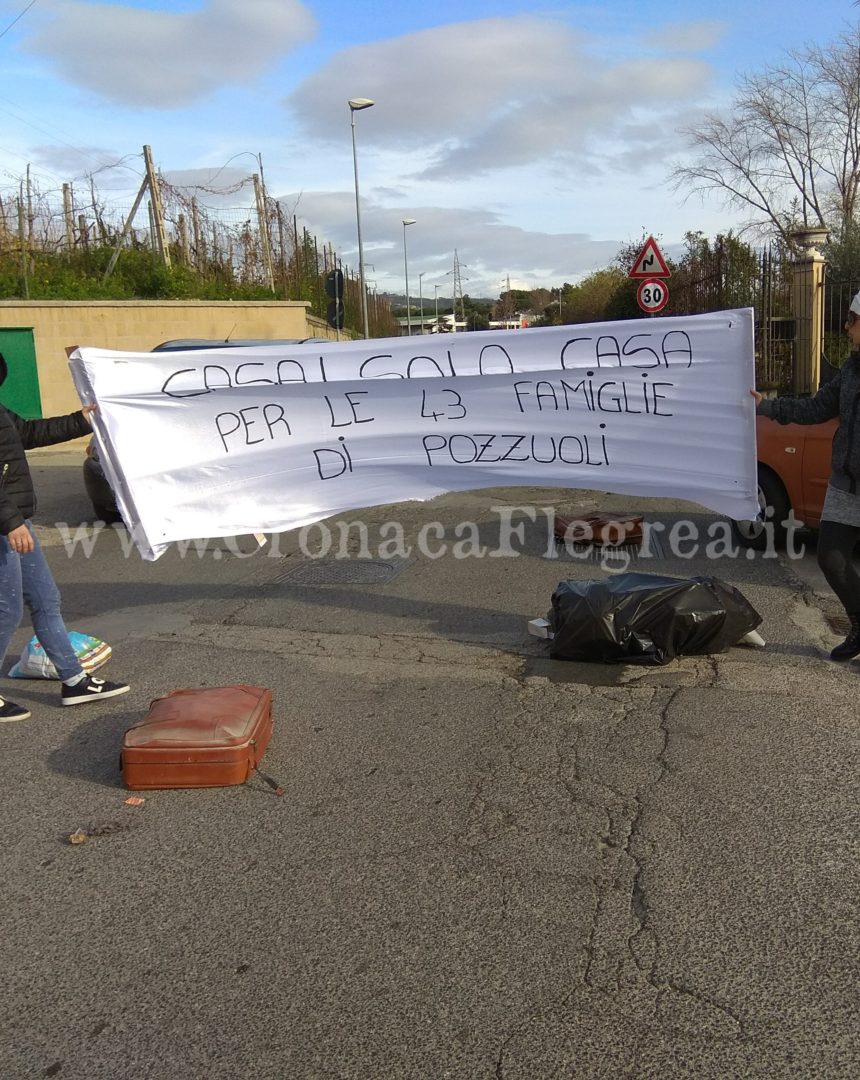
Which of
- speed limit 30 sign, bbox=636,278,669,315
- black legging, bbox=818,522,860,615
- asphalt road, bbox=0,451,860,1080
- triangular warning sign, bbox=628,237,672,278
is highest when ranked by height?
triangular warning sign, bbox=628,237,672,278

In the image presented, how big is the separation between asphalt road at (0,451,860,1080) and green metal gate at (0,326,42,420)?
13867mm

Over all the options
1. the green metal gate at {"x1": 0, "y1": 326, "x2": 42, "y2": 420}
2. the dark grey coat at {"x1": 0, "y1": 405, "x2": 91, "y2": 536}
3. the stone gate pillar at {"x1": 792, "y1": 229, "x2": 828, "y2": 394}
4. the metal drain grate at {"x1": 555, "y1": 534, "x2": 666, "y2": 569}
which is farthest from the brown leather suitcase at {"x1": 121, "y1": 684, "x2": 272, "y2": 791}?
the green metal gate at {"x1": 0, "y1": 326, "x2": 42, "y2": 420}

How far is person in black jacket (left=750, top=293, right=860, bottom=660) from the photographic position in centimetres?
508

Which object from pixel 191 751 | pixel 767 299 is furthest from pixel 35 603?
pixel 767 299

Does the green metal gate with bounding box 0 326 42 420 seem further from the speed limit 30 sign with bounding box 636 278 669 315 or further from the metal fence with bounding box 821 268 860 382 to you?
the metal fence with bounding box 821 268 860 382

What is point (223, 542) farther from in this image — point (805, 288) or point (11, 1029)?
point (805, 288)

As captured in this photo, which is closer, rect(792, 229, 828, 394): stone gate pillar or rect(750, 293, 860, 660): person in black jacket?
rect(750, 293, 860, 660): person in black jacket

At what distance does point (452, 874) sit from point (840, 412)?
349 cm

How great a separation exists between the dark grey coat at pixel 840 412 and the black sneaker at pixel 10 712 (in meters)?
4.49

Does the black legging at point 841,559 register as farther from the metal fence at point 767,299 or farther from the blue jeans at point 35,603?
the metal fence at point 767,299

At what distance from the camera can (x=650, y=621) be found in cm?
535

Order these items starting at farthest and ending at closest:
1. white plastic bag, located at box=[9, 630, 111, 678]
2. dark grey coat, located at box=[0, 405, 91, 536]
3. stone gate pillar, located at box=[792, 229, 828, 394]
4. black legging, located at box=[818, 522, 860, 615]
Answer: stone gate pillar, located at box=[792, 229, 828, 394] < white plastic bag, located at box=[9, 630, 111, 678] < black legging, located at box=[818, 522, 860, 615] < dark grey coat, located at box=[0, 405, 91, 536]

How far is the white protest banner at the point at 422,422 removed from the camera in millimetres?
5559

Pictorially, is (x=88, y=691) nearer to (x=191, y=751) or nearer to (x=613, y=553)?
(x=191, y=751)
